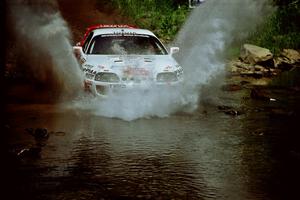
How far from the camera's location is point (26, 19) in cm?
2047

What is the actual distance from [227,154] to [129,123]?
2.54 m

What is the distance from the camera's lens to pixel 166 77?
36.2ft

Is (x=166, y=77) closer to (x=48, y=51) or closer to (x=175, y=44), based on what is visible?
(x=48, y=51)

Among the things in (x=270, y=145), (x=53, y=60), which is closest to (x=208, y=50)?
(x=53, y=60)

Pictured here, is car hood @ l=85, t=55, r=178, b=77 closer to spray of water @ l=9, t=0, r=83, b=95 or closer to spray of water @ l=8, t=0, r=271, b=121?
spray of water @ l=8, t=0, r=271, b=121

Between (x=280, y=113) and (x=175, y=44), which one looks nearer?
(x=280, y=113)

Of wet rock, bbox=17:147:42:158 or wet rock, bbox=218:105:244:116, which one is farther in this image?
wet rock, bbox=218:105:244:116

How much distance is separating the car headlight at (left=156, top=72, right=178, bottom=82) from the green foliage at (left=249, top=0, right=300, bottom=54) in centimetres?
1174

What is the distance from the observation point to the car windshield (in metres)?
12.0

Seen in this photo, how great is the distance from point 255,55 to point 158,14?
10.0m

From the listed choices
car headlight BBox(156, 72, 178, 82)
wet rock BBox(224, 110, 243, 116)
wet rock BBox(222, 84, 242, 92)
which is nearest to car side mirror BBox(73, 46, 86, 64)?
car headlight BBox(156, 72, 178, 82)

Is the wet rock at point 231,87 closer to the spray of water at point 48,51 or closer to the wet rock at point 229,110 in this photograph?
the wet rock at point 229,110

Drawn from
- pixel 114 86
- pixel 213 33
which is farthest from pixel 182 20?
pixel 114 86

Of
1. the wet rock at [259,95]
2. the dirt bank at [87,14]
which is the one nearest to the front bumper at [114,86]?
the wet rock at [259,95]
